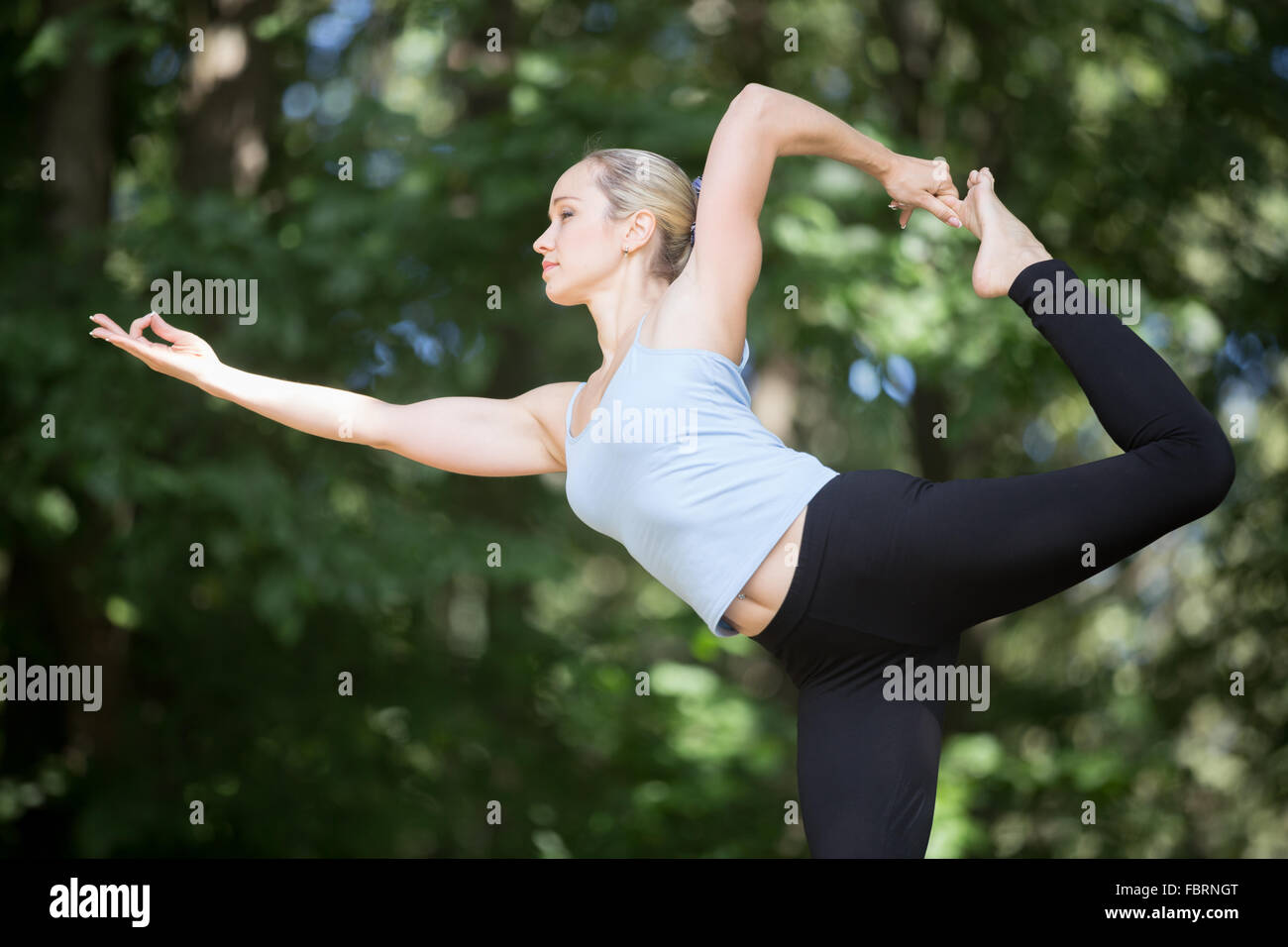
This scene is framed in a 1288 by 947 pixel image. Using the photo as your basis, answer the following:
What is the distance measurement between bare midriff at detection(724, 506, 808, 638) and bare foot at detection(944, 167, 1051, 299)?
502 millimetres

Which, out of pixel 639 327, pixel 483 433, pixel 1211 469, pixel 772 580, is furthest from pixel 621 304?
pixel 1211 469

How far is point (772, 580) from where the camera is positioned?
202cm

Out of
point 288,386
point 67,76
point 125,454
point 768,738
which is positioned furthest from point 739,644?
point 67,76

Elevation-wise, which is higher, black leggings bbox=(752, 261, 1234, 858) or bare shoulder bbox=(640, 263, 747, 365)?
bare shoulder bbox=(640, 263, 747, 365)

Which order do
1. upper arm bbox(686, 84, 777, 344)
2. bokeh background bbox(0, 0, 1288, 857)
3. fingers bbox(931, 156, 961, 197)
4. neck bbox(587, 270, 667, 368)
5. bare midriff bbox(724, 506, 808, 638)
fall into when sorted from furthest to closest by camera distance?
bokeh background bbox(0, 0, 1288, 857) < fingers bbox(931, 156, 961, 197) < neck bbox(587, 270, 667, 368) < upper arm bbox(686, 84, 777, 344) < bare midriff bbox(724, 506, 808, 638)

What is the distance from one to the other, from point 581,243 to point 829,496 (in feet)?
2.21

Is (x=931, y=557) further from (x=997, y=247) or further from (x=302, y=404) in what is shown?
(x=302, y=404)

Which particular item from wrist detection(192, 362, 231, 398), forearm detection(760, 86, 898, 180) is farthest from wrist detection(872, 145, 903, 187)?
wrist detection(192, 362, 231, 398)

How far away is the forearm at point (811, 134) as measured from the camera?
2.15 metres

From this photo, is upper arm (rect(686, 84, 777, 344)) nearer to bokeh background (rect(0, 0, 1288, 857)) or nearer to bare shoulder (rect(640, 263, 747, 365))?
bare shoulder (rect(640, 263, 747, 365))

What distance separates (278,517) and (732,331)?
3664 mm

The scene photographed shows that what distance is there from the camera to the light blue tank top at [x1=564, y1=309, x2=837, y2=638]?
2014mm

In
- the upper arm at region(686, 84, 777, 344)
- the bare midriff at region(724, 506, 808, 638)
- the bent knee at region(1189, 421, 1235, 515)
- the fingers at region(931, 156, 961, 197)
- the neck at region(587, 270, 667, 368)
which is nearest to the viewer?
the bent knee at region(1189, 421, 1235, 515)

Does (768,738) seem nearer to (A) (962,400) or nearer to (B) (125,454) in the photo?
(A) (962,400)
